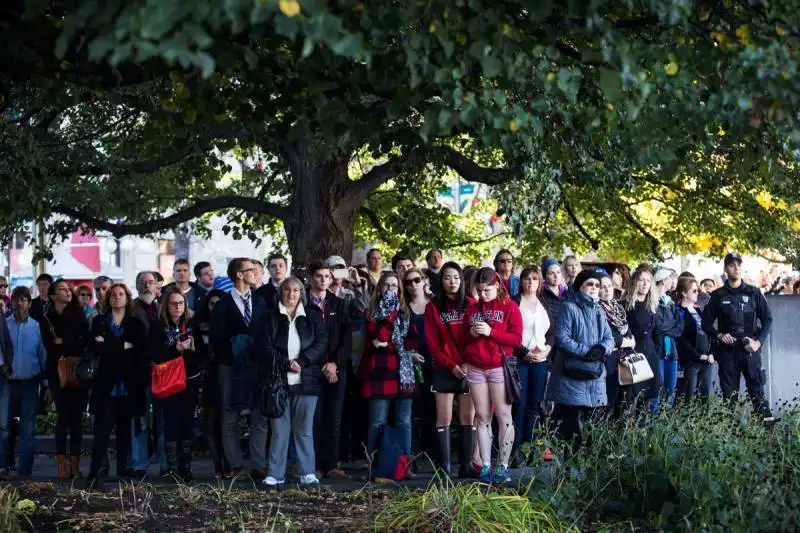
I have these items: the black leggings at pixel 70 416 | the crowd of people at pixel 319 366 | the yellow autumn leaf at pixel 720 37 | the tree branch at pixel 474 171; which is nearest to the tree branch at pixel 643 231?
the tree branch at pixel 474 171

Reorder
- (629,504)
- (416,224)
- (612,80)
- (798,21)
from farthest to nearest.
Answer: (416,224), (629,504), (798,21), (612,80)

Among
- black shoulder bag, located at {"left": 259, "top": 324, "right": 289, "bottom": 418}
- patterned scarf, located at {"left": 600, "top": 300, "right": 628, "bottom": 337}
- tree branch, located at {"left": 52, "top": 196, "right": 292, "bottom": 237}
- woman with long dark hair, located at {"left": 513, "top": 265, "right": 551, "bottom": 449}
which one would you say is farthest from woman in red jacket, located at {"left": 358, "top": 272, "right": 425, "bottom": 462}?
tree branch, located at {"left": 52, "top": 196, "right": 292, "bottom": 237}

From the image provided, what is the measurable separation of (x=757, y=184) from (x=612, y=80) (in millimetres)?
14605

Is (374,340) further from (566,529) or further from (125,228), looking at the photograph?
(125,228)

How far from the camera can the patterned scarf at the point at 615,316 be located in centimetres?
1390

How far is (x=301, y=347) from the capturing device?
12664 mm

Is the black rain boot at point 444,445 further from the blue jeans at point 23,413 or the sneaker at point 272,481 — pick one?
the blue jeans at point 23,413

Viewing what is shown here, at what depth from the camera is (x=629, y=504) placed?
903 cm

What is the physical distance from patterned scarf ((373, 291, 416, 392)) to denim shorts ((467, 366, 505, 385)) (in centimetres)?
74

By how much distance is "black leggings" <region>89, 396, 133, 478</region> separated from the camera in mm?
12711

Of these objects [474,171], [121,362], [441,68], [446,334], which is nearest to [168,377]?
[121,362]

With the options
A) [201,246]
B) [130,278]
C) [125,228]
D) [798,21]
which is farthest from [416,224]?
[130,278]

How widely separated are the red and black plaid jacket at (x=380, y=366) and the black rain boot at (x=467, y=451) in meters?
0.68

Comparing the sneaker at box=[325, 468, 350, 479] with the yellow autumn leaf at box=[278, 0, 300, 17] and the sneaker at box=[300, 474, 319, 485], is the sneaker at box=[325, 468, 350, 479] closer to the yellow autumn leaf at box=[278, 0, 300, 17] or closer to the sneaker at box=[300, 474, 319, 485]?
the sneaker at box=[300, 474, 319, 485]
